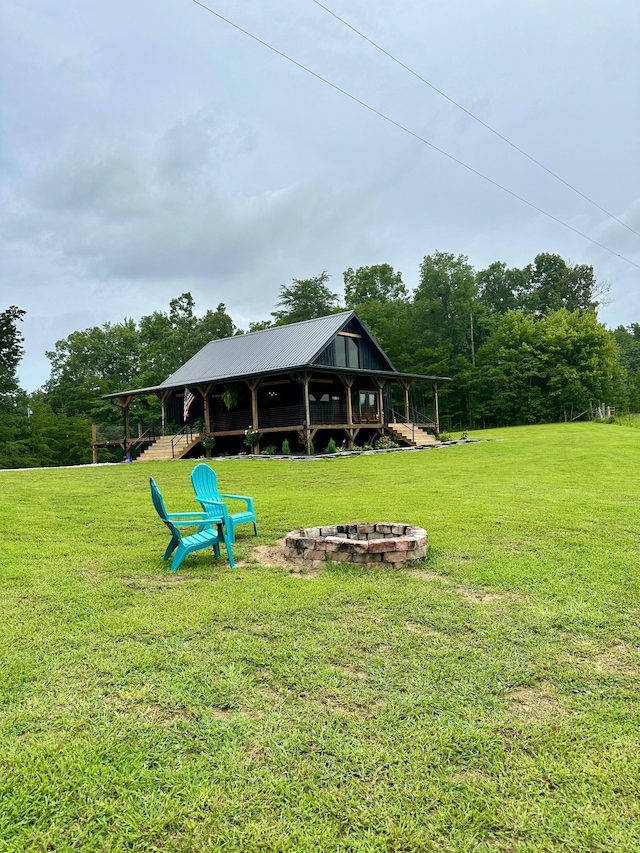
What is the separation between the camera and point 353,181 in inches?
675

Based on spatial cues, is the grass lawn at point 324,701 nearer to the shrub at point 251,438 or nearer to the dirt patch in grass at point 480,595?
the dirt patch in grass at point 480,595

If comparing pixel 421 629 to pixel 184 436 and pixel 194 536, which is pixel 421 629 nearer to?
pixel 194 536

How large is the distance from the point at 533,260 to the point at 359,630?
195 ft

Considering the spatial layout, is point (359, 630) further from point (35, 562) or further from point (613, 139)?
point (613, 139)

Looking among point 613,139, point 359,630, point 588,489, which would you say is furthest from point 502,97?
point 359,630

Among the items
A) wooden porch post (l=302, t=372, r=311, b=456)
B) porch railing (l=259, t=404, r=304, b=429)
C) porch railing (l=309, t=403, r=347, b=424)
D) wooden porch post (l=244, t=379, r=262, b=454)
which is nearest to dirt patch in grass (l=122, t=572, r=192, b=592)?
wooden porch post (l=302, t=372, r=311, b=456)

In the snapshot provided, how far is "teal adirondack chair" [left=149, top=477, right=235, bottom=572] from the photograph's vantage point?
4.65 metres

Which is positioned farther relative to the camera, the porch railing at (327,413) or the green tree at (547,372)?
the green tree at (547,372)

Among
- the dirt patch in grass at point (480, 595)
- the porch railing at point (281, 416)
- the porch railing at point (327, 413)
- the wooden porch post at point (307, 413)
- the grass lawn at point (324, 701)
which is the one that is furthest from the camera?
the porch railing at point (327, 413)

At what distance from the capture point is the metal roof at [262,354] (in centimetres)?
2081

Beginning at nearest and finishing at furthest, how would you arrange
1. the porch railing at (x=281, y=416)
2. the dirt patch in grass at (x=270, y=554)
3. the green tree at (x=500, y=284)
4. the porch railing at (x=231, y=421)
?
the dirt patch in grass at (x=270, y=554) < the porch railing at (x=281, y=416) < the porch railing at (x=231, y=421) < the green tree at (x=500, y=284)

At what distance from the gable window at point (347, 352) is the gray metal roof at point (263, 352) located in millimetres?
649

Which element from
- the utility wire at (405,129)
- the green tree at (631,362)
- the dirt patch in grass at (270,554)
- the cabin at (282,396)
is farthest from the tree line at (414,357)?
the dirt patch in grass at (270,554)

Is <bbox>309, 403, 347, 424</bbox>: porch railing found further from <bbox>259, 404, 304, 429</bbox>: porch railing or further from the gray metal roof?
the gray metal roof
